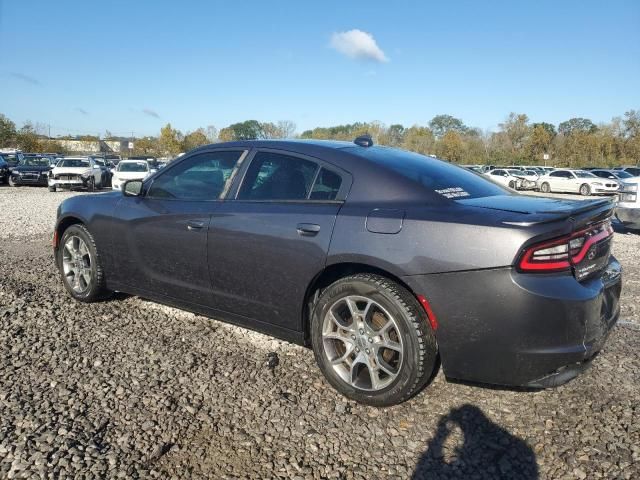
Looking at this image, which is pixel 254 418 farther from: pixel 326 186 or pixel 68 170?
pixel 68 170

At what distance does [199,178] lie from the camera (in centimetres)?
378

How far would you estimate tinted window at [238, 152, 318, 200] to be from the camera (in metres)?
3.20

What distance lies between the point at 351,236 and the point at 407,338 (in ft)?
2.06

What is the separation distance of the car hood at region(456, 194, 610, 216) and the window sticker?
0.27ft

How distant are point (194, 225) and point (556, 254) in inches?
90.8

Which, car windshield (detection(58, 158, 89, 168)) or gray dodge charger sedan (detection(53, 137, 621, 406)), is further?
Result: car windshield (detection(58, 158, 89, 168))

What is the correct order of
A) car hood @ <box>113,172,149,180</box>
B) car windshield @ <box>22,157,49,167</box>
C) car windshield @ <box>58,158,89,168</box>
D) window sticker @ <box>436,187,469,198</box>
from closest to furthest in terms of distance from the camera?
window sticker @ <box>436,187,469,198</box> → car hood @ <box>113,172,149,180</box> → car windshield @ <box>58,158,89,168</box> → car windshield @ <box>22,157,49,167</box>

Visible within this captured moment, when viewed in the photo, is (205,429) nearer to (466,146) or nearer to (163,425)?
(163,425)

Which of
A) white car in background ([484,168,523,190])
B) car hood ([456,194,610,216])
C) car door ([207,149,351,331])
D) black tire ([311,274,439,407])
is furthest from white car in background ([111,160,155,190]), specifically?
white car in background ([484,168,523,190])

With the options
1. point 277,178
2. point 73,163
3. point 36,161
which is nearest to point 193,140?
point 36,161

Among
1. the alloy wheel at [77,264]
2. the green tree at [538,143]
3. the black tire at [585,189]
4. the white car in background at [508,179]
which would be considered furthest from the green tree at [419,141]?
the alloy wheel at [77,264]

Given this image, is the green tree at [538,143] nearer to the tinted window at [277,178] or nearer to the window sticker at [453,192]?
the window sticker at [453,192]

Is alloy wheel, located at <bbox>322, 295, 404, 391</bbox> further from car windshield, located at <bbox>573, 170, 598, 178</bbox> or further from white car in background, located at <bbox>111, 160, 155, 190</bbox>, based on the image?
car windshield, located at <bbox>573, 170, 598, 178</bbox>

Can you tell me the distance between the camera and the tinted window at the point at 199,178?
3598mm
